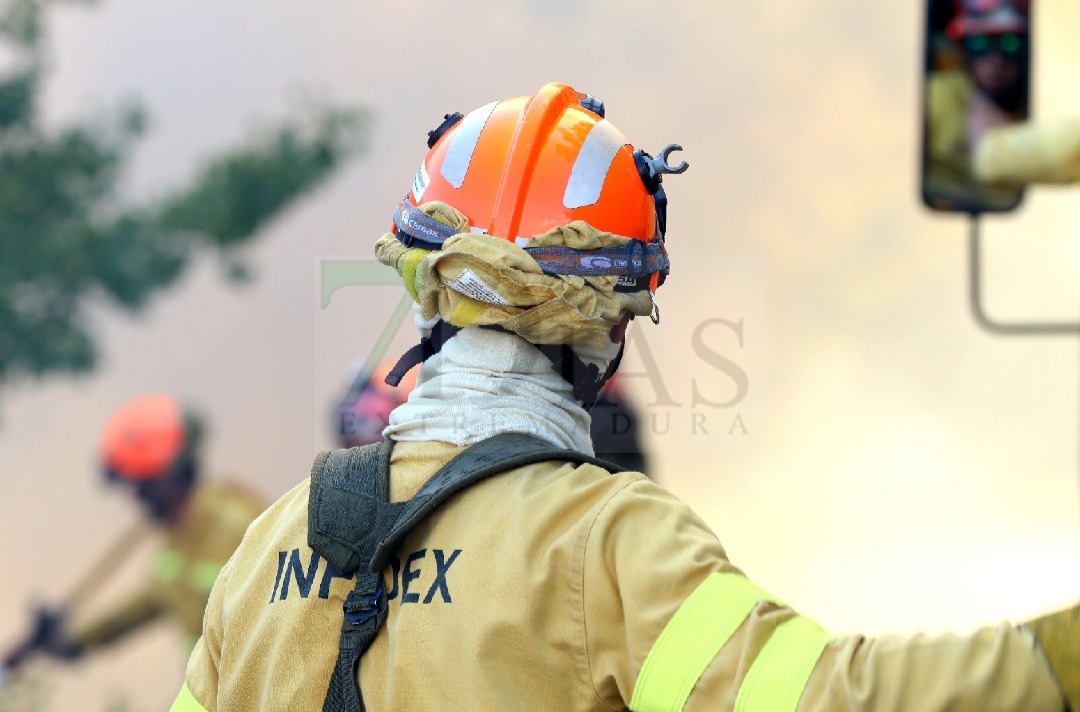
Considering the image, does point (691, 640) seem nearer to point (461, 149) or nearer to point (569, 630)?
point (569, 630)

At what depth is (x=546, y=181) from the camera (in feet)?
9.64

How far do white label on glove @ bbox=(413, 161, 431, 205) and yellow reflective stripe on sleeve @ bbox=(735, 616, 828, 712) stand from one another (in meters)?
1.39

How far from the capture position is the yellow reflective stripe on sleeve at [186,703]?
2.93 m

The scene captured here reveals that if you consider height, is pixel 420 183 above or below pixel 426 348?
above

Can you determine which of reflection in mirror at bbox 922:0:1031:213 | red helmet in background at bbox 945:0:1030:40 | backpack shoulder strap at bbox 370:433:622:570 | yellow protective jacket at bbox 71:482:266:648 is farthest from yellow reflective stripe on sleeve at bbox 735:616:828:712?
yellow protective jacket at bbox 71:482:266:648

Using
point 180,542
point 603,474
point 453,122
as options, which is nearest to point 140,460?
point 180,542

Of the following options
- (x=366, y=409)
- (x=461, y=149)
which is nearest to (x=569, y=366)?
(x=461, y=149)

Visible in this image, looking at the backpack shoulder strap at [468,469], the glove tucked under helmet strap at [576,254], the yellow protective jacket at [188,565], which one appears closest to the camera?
the backpack shoulder strap at [468,469]

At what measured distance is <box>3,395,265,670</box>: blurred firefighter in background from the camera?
25.8ft

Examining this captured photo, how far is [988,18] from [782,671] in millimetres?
1662

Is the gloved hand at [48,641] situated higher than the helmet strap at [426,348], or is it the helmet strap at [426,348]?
the helmet strap at [426,348]

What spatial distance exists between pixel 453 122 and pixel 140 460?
583 cm

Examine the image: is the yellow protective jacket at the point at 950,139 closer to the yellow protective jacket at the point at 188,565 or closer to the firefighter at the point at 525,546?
the firefighter at the point at 525,546

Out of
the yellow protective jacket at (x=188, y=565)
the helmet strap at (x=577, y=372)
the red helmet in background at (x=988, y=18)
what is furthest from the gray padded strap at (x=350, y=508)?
the yellow protective jacket at (x=188, y=565)
